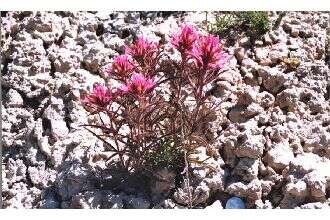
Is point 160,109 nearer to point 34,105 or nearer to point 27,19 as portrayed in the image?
point 34,105

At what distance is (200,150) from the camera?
3.08 metres

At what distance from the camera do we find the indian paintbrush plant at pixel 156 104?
106 inches

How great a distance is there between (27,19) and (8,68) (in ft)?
1.11

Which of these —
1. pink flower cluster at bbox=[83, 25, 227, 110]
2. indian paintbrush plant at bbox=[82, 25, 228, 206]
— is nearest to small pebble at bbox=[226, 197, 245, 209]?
indian paintbrush plant at bbox=[82, 25, 228, 206]

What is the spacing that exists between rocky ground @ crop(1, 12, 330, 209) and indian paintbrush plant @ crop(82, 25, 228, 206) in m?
0.12

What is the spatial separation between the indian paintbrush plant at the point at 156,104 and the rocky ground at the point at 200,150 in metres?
0.12

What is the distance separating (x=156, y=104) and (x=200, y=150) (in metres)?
0.43

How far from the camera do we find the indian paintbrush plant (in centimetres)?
270

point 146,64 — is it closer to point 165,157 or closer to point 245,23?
point 165,157

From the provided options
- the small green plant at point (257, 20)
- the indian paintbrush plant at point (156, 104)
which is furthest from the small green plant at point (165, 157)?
the small green plant at point (257, 20)

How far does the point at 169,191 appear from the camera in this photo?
2945 millimetres

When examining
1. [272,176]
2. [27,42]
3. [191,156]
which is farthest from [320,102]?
[27,42]

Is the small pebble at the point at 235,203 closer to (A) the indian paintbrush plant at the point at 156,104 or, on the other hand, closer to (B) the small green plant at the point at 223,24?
(A) the indian paintbrush plant at the point at 156,104

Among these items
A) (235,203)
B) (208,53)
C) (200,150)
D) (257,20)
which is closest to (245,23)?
(257,20)
